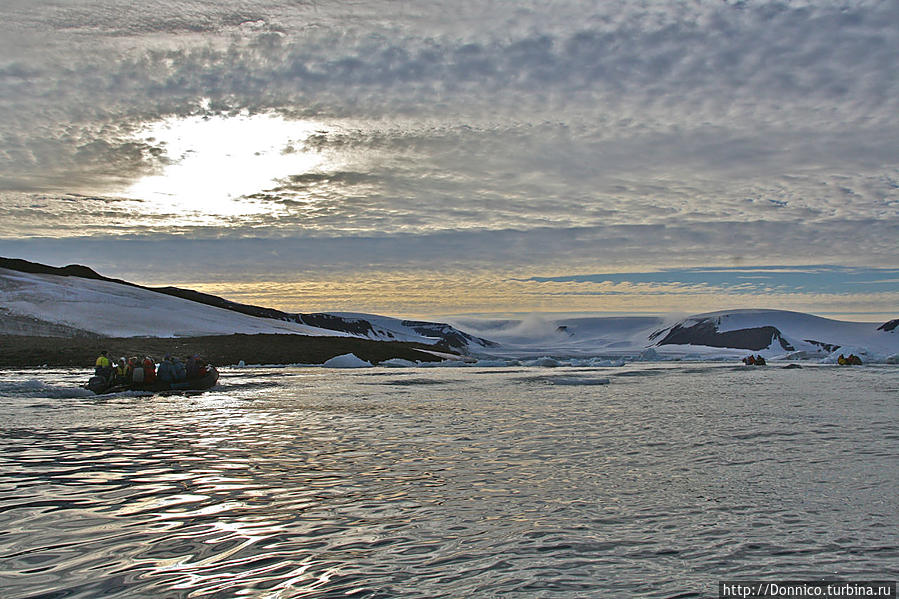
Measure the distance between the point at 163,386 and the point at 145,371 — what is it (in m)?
1.05

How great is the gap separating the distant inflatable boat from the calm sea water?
850cm

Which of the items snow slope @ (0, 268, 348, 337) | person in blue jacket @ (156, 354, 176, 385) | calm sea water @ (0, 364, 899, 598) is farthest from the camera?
snow slope @ (0, 268, 348, 337)

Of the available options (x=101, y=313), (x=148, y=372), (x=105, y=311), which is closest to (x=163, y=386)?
(x=148, y=372)

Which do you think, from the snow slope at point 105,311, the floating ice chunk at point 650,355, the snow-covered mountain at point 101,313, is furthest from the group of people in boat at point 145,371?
the floating ice chunk at point 650,355

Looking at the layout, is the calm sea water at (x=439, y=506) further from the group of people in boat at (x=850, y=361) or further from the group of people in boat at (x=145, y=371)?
the group of people in boat at (x=850, y=361)

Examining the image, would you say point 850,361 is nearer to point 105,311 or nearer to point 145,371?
point 145,371

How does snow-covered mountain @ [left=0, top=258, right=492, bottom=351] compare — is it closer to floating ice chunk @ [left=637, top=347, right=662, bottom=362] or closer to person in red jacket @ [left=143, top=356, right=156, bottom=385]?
person in red jacket @ [left=143, top=356, right=156, bottom=385]

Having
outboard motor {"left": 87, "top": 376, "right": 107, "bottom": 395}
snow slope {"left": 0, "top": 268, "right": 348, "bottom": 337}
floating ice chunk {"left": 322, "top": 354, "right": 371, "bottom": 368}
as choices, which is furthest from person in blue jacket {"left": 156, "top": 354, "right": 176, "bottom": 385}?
snow slope {"left": 0, "top": 268, "right": 348, "bottom": 337}

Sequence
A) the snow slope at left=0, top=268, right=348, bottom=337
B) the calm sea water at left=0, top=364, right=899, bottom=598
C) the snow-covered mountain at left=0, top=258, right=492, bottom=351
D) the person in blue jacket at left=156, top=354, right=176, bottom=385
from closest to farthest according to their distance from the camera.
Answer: the calm sea water at left=0, top=364, right=899, bottom=598, the person in blue jacket at left=156, top=354, right=176, bottom=385, the snow-covered mountain at left=0, top=258, right=492, bottom=351, the snow slope at left=0, top=268, right=348, bottom=337

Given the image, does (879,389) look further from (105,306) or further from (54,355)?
(105,306)

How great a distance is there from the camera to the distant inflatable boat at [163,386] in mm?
25953

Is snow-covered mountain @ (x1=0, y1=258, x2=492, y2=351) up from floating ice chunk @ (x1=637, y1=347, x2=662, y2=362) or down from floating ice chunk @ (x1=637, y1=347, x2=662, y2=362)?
up

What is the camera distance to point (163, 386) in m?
28.6

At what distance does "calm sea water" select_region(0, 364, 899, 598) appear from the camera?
6.12m
